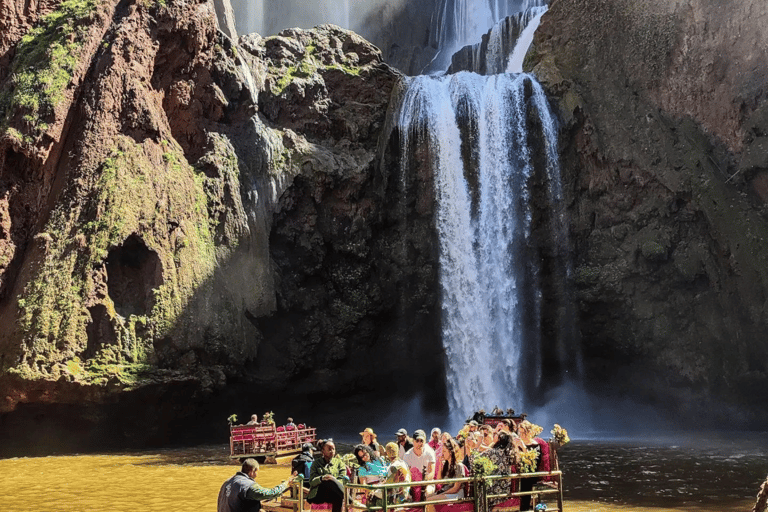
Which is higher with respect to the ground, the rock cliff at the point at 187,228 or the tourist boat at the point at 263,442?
the rock cliff at the point at 187,228

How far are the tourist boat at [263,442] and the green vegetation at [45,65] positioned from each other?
50.9ft

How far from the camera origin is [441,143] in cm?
4044

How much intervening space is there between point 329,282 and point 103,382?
13165mm

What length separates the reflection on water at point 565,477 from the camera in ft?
54.1

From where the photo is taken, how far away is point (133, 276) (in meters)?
32.6

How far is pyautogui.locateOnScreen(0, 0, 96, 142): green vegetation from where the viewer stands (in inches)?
1225

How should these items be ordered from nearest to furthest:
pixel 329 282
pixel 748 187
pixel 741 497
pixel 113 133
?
pixel 741 497
pixel 113 133
pixel 748 187
pixel 329 282

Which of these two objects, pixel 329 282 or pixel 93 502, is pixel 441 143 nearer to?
pixel 329 282

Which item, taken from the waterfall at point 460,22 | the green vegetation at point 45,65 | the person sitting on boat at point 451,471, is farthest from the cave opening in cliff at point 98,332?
the waterfall at point 460,22

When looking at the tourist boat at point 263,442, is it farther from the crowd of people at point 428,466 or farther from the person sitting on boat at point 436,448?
the crowd of people at point 428,466

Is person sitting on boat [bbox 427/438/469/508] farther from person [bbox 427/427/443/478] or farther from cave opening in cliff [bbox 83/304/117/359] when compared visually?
cave opening in cliff [bbox 83/304/117/359]

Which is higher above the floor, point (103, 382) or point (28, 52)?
point (28, 52)

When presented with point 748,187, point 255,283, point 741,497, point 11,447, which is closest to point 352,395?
point 255,283

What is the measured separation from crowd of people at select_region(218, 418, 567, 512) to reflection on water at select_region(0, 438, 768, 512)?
157 inches
